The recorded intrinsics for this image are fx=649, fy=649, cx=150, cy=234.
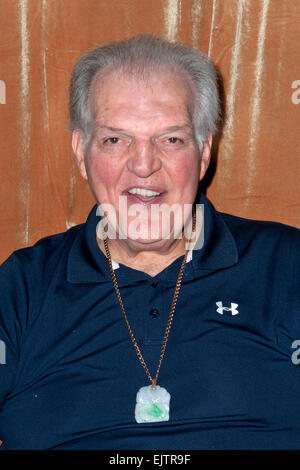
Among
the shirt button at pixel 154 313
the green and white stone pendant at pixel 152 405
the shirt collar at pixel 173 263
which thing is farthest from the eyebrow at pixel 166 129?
the green and white stone pendant at pixel 152 405

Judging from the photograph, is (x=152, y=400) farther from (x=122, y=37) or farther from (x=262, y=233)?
(x=122, y=37)

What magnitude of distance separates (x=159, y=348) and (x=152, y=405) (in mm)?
129

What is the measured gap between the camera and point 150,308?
4.91 feet

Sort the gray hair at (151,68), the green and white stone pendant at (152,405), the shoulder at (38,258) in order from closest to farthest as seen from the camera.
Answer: the green and white stone pendant at (152,405)
the gray hair at (151,68)
the shoulder at (38,258)

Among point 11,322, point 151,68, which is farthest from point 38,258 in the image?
point 151,68

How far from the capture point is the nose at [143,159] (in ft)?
4.70

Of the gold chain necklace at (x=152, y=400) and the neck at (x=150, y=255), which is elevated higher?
the neck at (x=150, y=255)

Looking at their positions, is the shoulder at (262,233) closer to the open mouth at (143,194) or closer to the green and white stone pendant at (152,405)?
the open mouth at (143,194)

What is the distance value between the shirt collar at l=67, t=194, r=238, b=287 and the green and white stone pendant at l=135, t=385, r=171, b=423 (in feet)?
0.86

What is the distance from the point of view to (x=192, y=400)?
1415 mm

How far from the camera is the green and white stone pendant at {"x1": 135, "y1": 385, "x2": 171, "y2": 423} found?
1.39 m

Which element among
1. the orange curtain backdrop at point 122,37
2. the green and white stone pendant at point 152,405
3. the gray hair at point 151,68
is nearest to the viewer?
the green and white stone pendant at point 152,405
